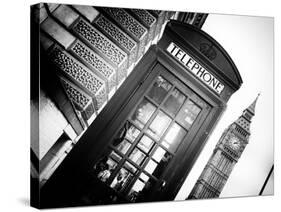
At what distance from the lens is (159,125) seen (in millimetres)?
2836

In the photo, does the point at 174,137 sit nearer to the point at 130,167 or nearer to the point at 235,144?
the point at 130,167

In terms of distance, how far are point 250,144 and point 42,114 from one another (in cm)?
221

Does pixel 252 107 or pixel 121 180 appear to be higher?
pixel 252 107

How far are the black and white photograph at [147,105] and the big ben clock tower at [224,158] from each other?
0.01m

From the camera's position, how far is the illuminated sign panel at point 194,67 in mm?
3023

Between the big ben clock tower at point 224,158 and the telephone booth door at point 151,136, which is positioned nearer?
the telephone booth door at point 151,136

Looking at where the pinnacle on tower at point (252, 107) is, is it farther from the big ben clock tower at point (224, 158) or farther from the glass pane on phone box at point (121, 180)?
the glass pane on phone box at point (121, 180)

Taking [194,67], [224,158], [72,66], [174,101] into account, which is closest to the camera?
[72,66]

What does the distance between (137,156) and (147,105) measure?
0.48 metres

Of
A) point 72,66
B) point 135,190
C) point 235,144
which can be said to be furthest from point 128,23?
point 235,144

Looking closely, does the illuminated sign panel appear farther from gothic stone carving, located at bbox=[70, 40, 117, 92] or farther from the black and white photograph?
gothic stone carving, located at bbox=[70, 40, 117, 92]

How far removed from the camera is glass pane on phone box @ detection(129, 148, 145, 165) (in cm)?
273

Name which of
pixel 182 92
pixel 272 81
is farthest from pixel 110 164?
pixel 272 81

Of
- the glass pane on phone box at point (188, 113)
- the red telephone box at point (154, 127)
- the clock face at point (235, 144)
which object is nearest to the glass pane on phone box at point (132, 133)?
the red telephone box at point (154, 127)
